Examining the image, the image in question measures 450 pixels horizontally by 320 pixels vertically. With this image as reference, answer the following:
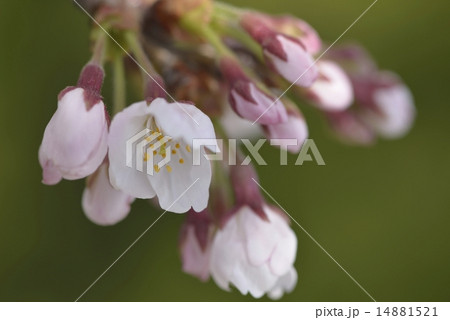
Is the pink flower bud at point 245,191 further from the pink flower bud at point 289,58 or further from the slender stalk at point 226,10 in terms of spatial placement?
the slender stalk at point 226,10

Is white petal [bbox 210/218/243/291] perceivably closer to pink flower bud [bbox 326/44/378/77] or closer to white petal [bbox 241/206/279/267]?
white petal [bbox 241/206/279/267]

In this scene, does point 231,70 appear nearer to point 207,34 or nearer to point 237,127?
point 207,34

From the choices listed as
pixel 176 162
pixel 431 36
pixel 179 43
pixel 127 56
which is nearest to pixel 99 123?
pixel 176 162

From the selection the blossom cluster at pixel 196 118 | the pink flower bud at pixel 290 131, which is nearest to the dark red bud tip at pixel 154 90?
the blossom cluster at pixel 196 118

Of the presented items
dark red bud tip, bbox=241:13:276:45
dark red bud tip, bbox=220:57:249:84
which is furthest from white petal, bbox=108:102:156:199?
dark red bud tip, bbox=241:13:276:45

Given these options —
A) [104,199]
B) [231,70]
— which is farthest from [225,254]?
[231,70]
